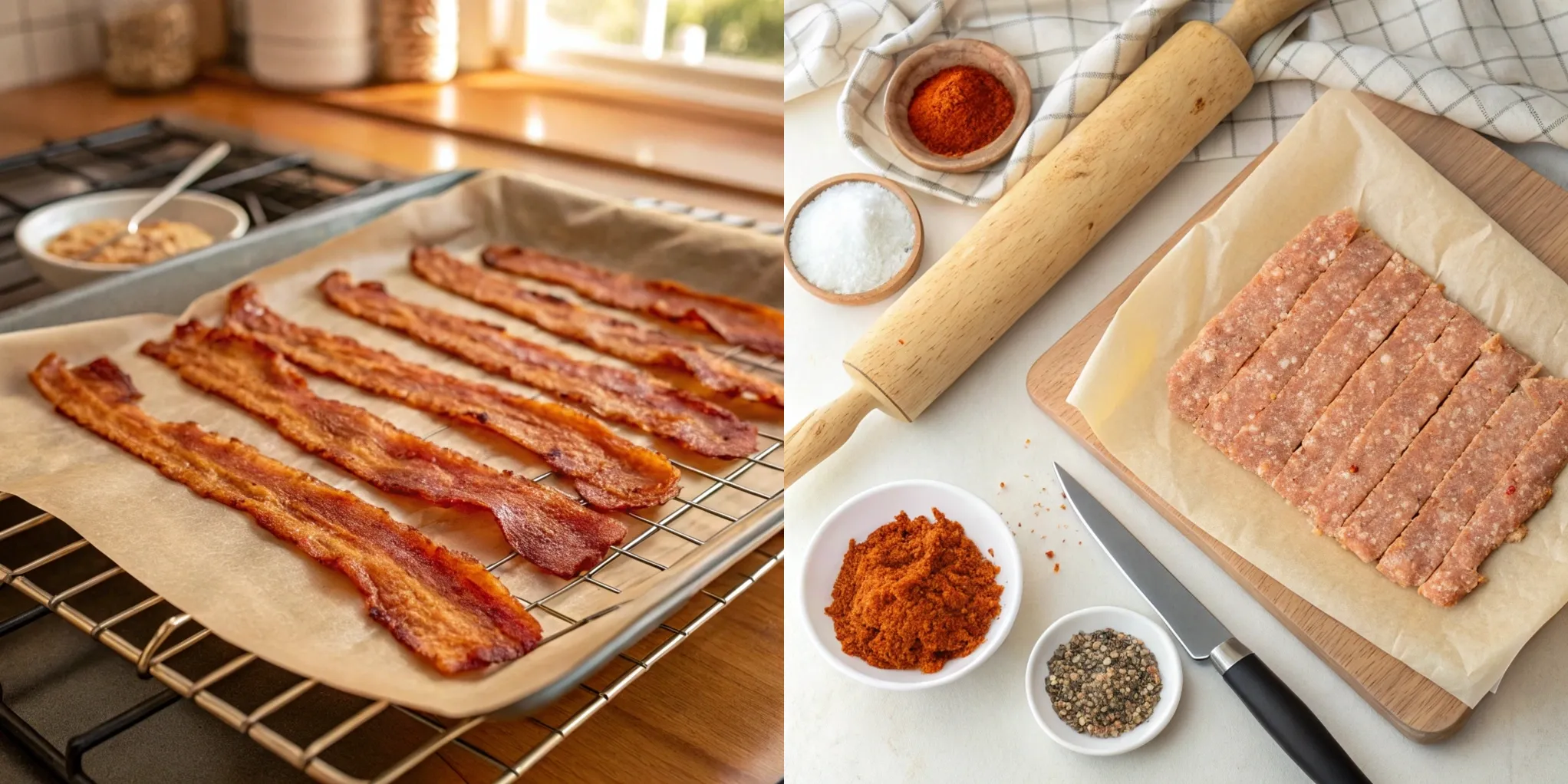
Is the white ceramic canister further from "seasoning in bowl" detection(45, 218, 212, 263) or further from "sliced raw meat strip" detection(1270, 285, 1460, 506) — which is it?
"sliced raw meat strip" detection(1270, 285, 1460, 506)

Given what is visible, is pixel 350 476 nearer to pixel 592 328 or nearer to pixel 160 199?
pixel 592 328

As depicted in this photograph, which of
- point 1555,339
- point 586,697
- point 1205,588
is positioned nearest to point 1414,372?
point 1555,339

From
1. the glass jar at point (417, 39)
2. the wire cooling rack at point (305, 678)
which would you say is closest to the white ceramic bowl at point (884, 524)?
the wire cooling rack at point (305, 678)

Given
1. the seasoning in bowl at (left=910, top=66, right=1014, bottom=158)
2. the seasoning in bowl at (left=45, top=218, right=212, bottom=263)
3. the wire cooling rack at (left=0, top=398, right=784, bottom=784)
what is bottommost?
the wire cooling rack at (left=0, top=398, right=784, bottom=784)

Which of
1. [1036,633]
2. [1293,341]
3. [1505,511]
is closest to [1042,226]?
[1293,341]

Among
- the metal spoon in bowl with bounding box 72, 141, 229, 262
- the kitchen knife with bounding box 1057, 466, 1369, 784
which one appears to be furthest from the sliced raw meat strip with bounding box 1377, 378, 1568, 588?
the metal spoon in bowl with bounding box 72, 141, 229, 262

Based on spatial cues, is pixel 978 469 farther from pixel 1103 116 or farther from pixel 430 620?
pixel 430 620

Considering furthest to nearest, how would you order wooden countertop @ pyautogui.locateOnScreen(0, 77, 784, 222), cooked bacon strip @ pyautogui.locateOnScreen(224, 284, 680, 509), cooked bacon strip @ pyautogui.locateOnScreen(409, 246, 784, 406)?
wooden countertop @ pyautogui.locateOnScreen(0, 77, 784, 222) → cooked bacon strip @ pyautogui.locateOnScreen(409, 246, 784, 406) → cooked bacon strip @ pyautogui.locateOnScreen(224, 284, 680, 509)
